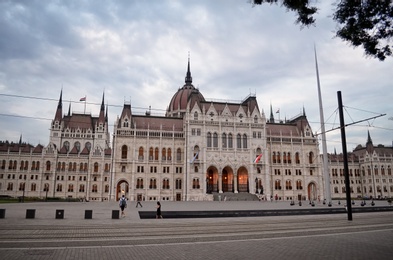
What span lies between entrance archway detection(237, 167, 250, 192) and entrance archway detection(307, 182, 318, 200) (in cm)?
1879

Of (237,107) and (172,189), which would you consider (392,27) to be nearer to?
(172,189)

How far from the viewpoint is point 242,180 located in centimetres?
6925

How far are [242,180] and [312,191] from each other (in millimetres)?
21295

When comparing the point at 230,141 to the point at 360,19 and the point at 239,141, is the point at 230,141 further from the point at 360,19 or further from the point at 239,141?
the point at 360,19

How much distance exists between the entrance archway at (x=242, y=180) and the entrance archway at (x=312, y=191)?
61.7 ft

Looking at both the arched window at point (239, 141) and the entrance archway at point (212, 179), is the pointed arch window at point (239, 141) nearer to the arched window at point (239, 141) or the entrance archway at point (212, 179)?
the arched window at point (239, 141)

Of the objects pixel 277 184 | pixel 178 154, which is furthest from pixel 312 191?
pixel 178 154

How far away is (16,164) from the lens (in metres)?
75.1

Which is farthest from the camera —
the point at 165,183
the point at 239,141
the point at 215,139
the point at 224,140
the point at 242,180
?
the point at 242,180

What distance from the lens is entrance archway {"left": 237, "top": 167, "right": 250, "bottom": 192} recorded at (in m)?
68.1

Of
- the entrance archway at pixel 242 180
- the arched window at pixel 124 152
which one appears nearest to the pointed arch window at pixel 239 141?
the entrance archway at pixel 242 180

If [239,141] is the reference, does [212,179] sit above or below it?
below

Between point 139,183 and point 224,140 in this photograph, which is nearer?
point 139,183

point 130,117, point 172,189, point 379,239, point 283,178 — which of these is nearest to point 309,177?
point 283,178
